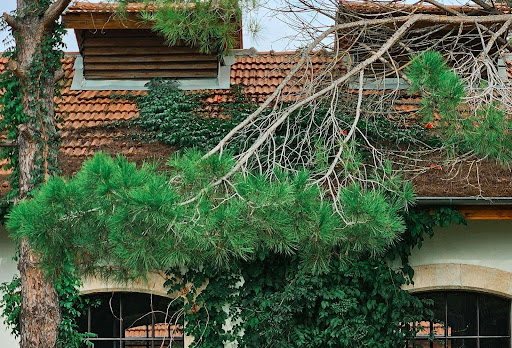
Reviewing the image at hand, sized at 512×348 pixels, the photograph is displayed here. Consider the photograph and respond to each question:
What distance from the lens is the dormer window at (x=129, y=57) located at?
35.1 ft

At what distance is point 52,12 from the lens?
24.8 ft

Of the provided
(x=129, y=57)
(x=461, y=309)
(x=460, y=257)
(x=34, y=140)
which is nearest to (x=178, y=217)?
(x=34, y=140)

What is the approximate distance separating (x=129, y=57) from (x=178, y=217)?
6117mm

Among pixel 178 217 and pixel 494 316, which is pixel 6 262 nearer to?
pixel 178 217

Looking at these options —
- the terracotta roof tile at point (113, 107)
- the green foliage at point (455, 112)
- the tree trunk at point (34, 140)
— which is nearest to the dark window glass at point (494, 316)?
the terracotta roof tile at point (113, 107)

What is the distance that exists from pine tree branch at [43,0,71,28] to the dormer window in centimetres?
295

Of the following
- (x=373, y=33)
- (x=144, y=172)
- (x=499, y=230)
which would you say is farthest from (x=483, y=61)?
(x=144, y=172)

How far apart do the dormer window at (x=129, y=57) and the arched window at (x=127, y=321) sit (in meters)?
2.78

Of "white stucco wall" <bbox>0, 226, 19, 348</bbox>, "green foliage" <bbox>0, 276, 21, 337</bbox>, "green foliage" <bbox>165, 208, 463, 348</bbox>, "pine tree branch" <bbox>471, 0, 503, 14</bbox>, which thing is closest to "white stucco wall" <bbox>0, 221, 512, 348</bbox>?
"white stucco wall" <bbox>0, 226, 19, 348</bbox>

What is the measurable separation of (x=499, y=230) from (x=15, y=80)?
5.23 meters

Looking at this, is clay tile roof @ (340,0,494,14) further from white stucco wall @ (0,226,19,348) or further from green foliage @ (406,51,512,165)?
white stucco wall @ (0,226,19,348)

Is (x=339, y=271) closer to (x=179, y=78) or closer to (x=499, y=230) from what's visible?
(x=499, y=230)

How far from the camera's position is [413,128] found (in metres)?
9.32

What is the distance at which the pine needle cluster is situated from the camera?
5219 millimetres
